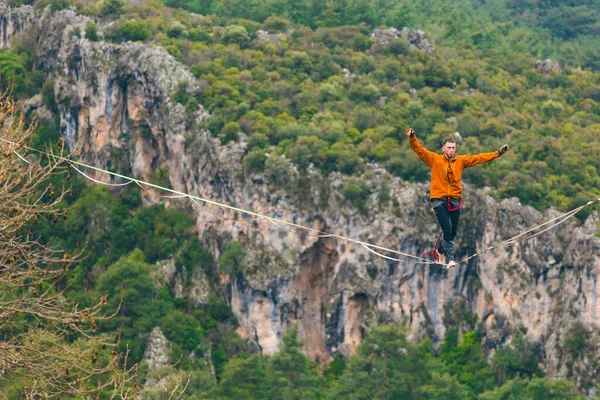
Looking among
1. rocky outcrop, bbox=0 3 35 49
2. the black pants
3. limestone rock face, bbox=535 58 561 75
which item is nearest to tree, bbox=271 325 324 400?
rocky outcrop, bbox=0 3 35 49

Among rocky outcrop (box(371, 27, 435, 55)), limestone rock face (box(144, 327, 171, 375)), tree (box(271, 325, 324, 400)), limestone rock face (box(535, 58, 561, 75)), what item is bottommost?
limestone rock face (box(144, 327, 171, 375))

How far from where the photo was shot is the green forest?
273ft

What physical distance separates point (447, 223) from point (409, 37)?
79526 millimetres

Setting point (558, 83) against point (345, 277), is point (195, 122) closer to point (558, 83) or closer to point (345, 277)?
point (345, 277)

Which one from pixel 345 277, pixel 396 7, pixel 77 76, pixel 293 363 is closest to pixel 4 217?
pixel 293 363

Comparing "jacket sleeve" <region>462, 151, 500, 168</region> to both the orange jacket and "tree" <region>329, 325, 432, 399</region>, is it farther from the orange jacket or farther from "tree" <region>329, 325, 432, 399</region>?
"tree" <region>329, 325, 432, 399</region>

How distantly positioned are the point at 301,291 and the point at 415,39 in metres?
27.2

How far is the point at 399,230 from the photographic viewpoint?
89.8 metres

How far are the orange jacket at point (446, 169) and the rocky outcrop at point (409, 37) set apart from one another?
7812cm

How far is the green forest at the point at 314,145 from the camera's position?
83.2 metres

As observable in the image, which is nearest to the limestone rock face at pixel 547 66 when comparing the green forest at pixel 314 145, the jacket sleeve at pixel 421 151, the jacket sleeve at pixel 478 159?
the green forest at pixel 314 145

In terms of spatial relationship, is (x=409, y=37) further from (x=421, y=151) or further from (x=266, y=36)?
(x=421, y=151)

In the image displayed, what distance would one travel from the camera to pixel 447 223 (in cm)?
3375

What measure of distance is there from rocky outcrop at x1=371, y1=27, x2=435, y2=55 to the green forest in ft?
2.54
